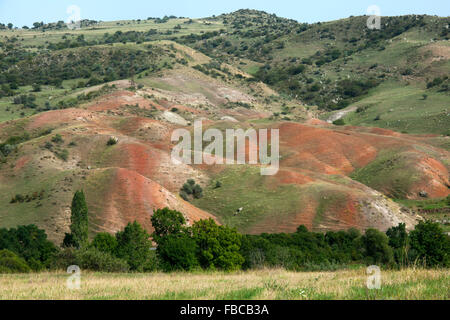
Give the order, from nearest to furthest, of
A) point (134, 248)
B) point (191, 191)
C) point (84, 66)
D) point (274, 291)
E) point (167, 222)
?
point (274, 291) → point (134, 248) → point (167, 222) → point (191, 191) → point (84, 66)

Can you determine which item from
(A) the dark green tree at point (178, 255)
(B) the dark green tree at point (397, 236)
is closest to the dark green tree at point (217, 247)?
(A) the dark green tree at point (178, 255)

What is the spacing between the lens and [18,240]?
132ft

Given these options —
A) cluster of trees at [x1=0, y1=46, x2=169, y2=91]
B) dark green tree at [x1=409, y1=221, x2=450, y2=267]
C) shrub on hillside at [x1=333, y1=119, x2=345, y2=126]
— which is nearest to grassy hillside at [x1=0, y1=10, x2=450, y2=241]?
cluster of trees at [x1=0, y1=46, x2=169, y2=91]

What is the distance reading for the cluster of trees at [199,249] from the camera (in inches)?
1102

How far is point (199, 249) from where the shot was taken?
108 ft

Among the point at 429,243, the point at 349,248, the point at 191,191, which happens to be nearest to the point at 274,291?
the point at 429,243

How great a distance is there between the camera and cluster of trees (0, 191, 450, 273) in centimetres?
2800

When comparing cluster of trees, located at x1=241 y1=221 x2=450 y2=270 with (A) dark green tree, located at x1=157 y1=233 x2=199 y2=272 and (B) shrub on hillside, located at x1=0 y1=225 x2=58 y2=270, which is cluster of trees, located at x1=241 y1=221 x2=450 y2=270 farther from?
(B) shrub on hillside, located at x1=0 y1=225 x2=58 y2=270

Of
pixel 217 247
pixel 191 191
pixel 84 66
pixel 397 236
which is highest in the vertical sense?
pixel 84 66

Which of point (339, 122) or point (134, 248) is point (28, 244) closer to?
point (134, 248)

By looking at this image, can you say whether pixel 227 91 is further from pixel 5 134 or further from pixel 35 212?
pixel 35 212
